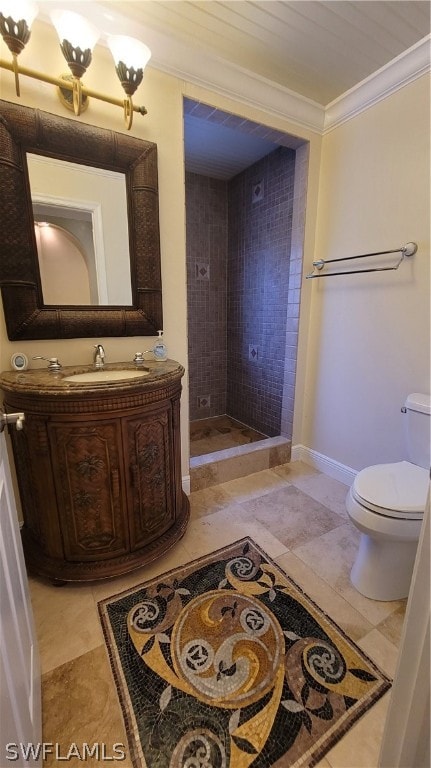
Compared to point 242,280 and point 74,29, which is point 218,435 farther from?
point 74,29

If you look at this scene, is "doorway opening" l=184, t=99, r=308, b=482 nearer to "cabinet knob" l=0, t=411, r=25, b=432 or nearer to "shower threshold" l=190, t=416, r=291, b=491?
"shower threshold" l=190, t=416, r=291, b=491

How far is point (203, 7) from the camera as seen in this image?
1.31 metres

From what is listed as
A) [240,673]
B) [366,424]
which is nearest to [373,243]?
[366,424]

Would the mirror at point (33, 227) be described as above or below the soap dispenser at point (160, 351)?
above

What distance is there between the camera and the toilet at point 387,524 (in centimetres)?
120

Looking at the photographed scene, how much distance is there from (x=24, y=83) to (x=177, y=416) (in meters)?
1.52

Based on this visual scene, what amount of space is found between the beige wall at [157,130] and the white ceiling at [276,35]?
90mm

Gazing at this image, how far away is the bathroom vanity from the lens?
1180 millimetres

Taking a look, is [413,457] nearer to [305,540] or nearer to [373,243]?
[305,540]

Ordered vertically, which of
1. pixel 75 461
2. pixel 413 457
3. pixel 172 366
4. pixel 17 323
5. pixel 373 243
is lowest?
pixel 413 457

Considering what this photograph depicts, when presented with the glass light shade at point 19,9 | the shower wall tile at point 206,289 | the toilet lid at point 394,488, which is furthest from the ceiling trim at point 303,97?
the toilet lid at point 394,488

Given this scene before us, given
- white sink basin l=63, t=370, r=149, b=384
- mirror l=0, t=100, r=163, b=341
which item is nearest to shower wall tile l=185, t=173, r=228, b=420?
mirror l=0, t=100, r=163, b=341

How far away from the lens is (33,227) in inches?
53.4

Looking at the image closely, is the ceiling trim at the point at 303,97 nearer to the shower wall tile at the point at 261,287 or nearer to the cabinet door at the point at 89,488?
the shower wall tile at the point at 261,287
